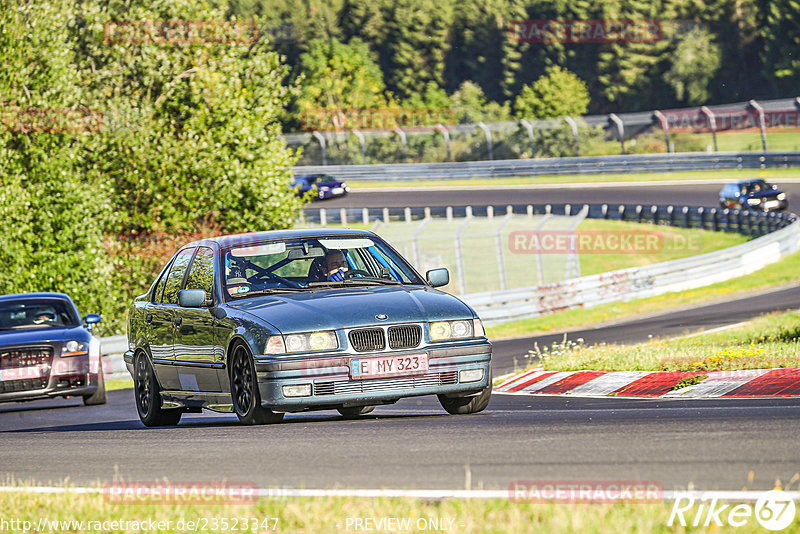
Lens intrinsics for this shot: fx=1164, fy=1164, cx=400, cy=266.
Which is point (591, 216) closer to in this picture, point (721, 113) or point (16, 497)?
point (721, 113)

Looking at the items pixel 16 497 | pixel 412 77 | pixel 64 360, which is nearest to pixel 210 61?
pixel 64 360

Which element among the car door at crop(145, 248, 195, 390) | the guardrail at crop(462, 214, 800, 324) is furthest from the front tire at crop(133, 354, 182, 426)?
the guardrail at crop(462, 214, 800, 324)

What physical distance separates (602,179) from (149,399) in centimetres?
4840

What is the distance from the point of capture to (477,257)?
4000 centimetres

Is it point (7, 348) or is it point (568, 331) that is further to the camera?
point (568, 331)

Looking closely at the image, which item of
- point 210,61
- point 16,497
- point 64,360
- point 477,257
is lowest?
point 477,257

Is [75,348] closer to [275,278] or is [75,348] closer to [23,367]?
[23,367]

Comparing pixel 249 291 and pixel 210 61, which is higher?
pixel 210 61

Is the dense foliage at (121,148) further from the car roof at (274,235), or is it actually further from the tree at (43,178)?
the car roof at (274,235)

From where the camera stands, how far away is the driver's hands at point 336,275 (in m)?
9.29

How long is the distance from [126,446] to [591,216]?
3840 cm
